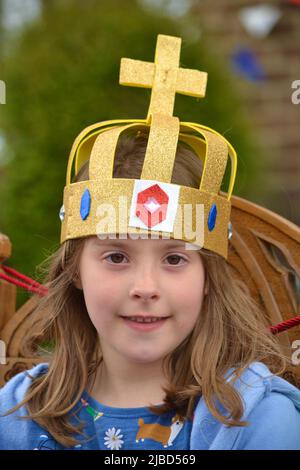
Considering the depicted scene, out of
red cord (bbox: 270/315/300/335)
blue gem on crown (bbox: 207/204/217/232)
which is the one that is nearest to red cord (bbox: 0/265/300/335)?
red cord (bbox: 270/315/300/335)

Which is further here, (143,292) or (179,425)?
(179,425)

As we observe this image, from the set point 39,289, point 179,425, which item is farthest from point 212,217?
point 39,289

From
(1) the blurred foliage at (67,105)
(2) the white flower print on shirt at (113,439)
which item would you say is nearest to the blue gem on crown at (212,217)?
(2) the white flower print on shirt at (113,439)

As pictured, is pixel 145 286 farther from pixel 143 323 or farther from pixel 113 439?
pixel 113 439

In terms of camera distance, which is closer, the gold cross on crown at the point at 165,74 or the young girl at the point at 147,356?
the young girl at the point at 147,356

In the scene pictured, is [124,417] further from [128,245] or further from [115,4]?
[115,4]

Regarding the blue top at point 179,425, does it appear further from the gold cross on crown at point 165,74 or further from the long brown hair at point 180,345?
the gold cross on crown at point 165,74

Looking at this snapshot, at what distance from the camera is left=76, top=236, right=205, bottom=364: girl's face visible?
5.02 ft

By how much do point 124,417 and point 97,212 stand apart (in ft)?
1.43

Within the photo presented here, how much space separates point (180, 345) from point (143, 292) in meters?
0.25

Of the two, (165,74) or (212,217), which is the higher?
(165,74)

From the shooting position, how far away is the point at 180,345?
1.70m

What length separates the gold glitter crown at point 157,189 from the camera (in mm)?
1550

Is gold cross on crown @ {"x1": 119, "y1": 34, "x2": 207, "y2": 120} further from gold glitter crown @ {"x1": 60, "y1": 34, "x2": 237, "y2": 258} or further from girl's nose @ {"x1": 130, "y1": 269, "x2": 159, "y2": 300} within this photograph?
girl's nose @ {"x1": 130, "y1": 269, "x2": 159, "y2": 300}
